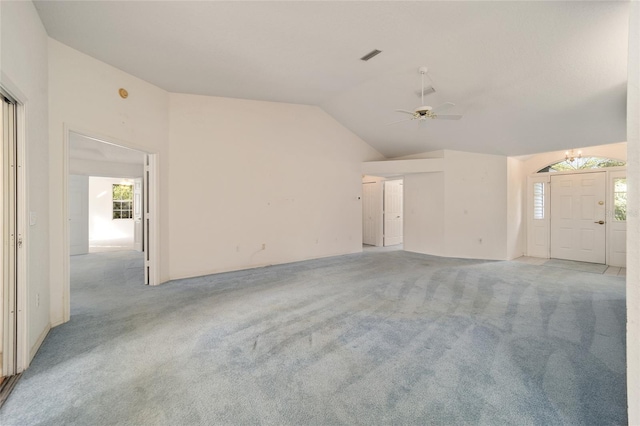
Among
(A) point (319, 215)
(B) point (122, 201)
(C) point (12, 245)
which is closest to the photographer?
(C) point (12, 245)

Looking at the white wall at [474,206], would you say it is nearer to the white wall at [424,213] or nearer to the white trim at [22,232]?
the white wall at [424,213]

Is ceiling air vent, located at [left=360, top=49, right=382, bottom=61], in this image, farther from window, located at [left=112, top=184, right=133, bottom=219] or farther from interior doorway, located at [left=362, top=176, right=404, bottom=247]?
window, located at [left=112, top=184, right=133, bottom=219]

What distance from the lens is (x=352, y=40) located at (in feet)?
11.4

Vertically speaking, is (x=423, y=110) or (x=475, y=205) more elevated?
(x=423, y=110)

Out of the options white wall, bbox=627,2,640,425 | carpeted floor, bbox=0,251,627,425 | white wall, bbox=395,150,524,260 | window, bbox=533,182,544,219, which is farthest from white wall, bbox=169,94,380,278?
white wall, bbox=627,2,640,425

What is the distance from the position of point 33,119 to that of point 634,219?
4.05m

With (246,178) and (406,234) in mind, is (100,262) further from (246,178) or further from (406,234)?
(406,234)

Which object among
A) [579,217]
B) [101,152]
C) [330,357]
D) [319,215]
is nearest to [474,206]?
[579,217]

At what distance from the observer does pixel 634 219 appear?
1119 mm

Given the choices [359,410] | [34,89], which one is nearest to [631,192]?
[359,410]

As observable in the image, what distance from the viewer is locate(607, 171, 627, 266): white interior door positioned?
587 centimetres

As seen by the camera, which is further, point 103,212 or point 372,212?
point 103,212

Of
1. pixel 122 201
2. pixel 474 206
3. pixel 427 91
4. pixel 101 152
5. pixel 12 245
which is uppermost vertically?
pixel 427 91

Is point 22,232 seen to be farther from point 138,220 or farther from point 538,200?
point 538,200
